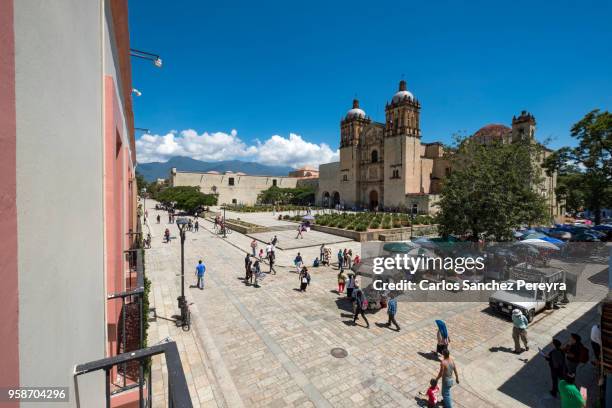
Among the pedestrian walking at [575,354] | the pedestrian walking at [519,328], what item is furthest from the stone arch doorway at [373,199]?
the pedestrian walking at [575,354]

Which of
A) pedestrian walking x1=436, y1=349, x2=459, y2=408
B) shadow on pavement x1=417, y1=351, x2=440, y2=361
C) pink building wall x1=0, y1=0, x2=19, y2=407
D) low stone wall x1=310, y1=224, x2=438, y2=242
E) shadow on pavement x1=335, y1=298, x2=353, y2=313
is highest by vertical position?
pink building wall x1=0, y1=0, x2=19, y2=407

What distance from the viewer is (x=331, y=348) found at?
25.6 feet

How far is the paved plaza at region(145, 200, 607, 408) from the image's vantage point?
611 cm

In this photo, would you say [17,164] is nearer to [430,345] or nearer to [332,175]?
[430,345]

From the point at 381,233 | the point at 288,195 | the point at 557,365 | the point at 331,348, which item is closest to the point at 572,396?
the point at 557,365

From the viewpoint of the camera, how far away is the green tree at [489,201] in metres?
14.0

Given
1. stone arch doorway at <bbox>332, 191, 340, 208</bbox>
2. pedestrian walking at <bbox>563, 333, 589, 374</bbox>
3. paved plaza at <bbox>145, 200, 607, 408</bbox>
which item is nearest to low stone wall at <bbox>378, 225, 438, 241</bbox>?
paved plaza at <bbox>145, 200, 607, 408</bbox>

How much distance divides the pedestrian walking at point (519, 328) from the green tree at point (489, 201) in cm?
759

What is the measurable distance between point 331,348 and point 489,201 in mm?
11074

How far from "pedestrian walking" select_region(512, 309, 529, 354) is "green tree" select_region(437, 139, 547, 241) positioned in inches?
299

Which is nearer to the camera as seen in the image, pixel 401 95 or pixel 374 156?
pixel 401 95

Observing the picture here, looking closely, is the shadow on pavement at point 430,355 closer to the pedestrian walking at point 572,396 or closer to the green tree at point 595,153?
the pedestrian walking at point 572,396

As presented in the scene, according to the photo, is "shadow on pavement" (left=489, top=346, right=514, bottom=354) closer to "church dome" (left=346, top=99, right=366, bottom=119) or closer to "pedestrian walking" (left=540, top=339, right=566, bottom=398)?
"pedestrian walking" (left=540, top=339, right=566, bottom=398)

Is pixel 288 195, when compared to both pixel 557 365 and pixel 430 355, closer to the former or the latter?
pixel 430 355
